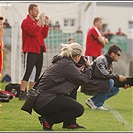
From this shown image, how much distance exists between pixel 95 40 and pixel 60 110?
20.0 feet

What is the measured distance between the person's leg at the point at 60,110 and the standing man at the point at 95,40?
18.8ft

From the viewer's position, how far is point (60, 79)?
8.26 meters

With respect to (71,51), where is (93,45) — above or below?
below

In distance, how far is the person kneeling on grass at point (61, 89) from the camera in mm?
8180

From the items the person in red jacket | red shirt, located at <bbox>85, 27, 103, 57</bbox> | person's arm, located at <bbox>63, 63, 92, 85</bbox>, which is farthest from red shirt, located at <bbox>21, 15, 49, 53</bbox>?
person's arm, located at <bbox>63, 63, 92, 85</bbox>

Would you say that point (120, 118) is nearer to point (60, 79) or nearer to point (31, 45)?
point (60, 79)

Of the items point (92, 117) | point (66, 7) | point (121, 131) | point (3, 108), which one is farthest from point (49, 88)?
point (66, 7)

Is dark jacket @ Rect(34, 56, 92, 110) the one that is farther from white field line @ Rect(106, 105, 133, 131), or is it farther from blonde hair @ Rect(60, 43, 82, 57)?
white field line @ Rect(106, 105, 133, 131)

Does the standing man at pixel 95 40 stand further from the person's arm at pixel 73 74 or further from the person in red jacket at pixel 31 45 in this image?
the person's arm at pixel 73 74

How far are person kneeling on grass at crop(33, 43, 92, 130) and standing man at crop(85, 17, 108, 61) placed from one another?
219 inches

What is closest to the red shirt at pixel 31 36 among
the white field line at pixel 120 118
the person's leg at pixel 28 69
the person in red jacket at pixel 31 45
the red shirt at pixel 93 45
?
the person in red jacket at pixel 31 45

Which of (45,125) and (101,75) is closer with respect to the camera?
(45,125)

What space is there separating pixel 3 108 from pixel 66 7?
262 inches

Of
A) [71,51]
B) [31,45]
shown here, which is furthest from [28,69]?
[71,51]
